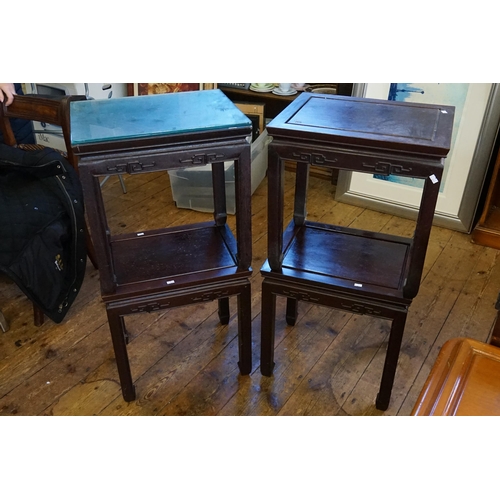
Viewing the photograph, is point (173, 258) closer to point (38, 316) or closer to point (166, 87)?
point (38, 316)

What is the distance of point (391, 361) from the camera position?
1.49 meters

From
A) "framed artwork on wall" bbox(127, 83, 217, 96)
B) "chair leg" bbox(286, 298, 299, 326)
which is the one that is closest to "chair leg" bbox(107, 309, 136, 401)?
"chair leg" bbox(286, 298, 299, 326)

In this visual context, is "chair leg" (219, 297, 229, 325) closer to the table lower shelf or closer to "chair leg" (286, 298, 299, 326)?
"chair leg" (286, 298, 299, 326)

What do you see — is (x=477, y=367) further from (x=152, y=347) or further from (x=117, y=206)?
(x=117, y=206)

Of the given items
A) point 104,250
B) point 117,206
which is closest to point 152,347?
point 104,250

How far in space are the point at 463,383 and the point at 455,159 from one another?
159cm

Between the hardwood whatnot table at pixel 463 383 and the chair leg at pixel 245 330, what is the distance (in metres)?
0.61

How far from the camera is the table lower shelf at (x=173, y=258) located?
145 centimetres

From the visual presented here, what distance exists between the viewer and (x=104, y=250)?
1339 mm

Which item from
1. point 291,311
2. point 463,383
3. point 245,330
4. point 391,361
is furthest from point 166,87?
point 463,383

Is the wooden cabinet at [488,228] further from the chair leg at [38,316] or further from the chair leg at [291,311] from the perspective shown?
the chair leg at [38,316]

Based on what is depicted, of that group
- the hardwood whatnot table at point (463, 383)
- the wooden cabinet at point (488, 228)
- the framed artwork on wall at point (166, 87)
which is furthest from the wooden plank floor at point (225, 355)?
the framed artwork on wall at point (166, 87)

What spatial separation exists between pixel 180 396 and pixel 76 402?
33 cm

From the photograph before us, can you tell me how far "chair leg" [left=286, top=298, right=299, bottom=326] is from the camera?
6.19 ft
